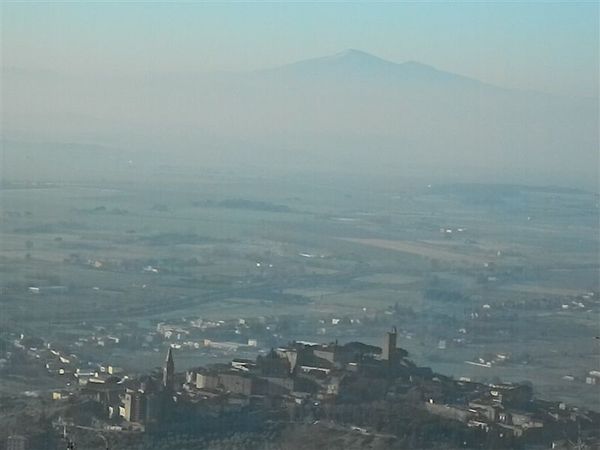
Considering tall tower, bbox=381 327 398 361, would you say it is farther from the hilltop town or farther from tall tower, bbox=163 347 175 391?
tall tower, bbox=163 347 175 391

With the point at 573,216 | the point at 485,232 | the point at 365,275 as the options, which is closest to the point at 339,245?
the point at 365,275

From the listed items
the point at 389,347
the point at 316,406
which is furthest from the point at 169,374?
the point at 389,347

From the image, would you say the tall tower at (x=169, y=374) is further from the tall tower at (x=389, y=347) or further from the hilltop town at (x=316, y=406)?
the tall tower at (x=389, y=347)

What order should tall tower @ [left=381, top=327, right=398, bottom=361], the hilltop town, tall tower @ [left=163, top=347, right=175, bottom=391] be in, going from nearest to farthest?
the hilltop town, tall tower @ [left=163, top=347, right=175, bottom=391], tall tower @ [left=381, top=327, right=398, bottom=361]

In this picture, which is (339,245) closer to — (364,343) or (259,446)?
(364,343)

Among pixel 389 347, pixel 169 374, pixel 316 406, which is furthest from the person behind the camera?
pixel 389 347

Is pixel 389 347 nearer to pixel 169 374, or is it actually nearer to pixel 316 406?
pixel 316 406

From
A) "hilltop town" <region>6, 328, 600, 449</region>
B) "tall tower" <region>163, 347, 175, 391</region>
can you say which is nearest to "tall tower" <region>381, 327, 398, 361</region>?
"hilltop town" <region>6, 328, 600, 449</region>
